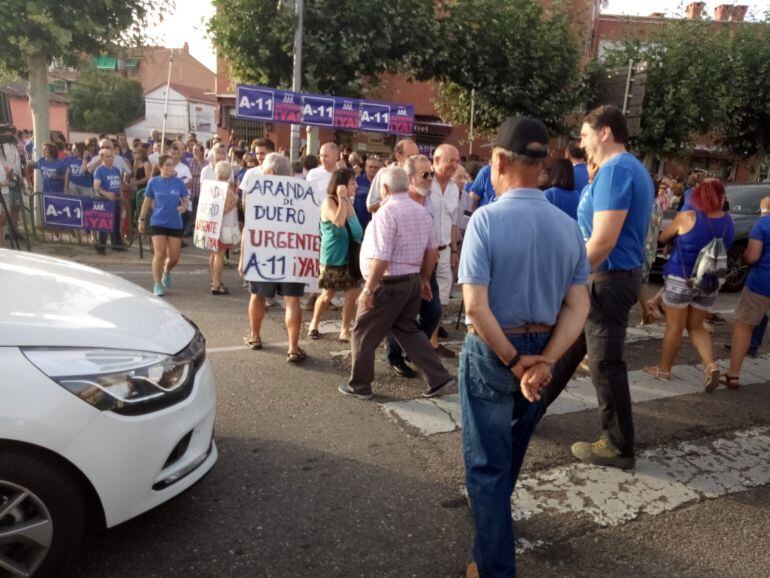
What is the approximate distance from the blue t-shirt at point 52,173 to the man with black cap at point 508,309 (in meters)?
10.6

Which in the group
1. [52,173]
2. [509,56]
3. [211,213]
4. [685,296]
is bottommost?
[685,296]

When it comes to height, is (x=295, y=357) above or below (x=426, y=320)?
below

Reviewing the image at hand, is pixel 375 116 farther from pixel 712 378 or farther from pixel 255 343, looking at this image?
pixel 712 378

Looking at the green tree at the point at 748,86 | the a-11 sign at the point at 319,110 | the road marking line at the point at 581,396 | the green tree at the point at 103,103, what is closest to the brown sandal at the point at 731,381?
the road marking line at the point at 581,396

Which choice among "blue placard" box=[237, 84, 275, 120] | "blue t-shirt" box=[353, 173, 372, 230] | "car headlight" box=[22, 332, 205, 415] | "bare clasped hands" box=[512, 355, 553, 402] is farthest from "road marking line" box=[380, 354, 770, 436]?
"blue placard" box=[237, 84, 275, 120]

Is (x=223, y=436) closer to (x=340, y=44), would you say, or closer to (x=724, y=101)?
(x=340, y=44)

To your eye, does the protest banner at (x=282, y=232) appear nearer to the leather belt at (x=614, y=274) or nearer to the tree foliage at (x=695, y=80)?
the leather belt at (x=614, y=274)

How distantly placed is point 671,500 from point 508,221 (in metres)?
2.15

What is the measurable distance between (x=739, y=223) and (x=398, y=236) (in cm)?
838

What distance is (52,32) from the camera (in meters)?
9.82

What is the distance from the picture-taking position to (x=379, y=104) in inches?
485

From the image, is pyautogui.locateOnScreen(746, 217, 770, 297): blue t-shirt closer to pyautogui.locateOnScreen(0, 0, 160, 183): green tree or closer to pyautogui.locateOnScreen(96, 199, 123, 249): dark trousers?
pyautogui.locateOnScreen(96, 199, 123, 249): dark trousers

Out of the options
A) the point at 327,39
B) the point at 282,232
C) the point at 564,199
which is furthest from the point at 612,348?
the point at 327,39

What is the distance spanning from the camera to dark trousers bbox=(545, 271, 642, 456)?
3.59 meters
